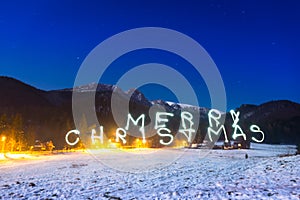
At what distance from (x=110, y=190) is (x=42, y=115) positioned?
531ft

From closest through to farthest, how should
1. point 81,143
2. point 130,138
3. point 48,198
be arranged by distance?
point 48,198 < point 81,143 < point 130,138

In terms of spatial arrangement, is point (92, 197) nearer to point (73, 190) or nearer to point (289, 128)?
point (73, 190)

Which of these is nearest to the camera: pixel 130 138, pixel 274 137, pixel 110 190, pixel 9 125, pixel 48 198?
pixel 48 198

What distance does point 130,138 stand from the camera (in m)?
125

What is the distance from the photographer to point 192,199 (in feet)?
38.5

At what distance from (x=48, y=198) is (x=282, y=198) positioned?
11.0 metres

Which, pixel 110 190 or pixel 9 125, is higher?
pixel 9 125

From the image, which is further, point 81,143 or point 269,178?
point 81,143

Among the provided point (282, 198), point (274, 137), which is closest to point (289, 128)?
point (274, 137)

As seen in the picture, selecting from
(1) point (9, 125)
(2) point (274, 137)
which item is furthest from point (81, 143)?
(2) point (274, 137)

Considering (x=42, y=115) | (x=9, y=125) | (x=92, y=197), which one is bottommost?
(x=92, y=197)

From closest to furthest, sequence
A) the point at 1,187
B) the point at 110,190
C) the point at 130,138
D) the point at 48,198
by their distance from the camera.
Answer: the point at 48,198 < the point at 110,190 < the point at 1,187 < the point at 130,138

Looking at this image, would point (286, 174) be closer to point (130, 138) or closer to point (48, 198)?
point (48, 198)

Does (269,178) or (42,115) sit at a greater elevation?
(42,115)
